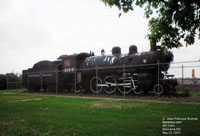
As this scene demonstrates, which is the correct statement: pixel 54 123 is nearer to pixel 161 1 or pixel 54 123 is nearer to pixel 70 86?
pixel 161 1

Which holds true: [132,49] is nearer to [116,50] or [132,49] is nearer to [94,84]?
[116,50]

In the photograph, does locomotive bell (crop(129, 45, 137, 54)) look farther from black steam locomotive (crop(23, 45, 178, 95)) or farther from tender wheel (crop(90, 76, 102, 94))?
tender wheel (crop(90, 76, 102, 94))

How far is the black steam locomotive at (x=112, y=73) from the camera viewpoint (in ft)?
40.3

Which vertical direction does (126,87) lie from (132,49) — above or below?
below

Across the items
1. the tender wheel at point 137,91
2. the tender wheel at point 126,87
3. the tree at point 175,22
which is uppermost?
the tree at point 175,22

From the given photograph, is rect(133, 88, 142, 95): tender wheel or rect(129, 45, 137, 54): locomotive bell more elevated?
rect(129, 45, 137, 54): locomotive bell

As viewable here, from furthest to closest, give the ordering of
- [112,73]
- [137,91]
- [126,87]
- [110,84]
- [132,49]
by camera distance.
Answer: [112,73] → [110,84] → [132,49] → [126,87] → [137,91]

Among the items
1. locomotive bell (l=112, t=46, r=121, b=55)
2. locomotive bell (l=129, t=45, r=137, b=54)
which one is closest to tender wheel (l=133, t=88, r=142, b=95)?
locomotive bell (l=129, t=45, r=137, b=54)

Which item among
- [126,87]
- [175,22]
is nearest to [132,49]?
[126,87]

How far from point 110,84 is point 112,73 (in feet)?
2.95

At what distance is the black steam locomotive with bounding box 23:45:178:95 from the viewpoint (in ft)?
40.3

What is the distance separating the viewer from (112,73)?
14781 millimetres

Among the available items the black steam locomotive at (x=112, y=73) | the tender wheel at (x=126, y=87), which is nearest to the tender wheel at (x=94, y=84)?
the black steam locomotive at (x=112, y=73)

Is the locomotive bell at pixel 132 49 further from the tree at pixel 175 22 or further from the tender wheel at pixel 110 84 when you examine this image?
the tree at pixel 175 22
